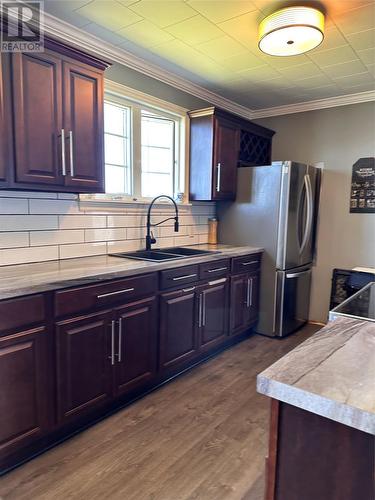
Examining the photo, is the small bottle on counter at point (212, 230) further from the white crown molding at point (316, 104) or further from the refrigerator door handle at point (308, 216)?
the white crown molding at point (316, 104)

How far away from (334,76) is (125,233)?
2.32m

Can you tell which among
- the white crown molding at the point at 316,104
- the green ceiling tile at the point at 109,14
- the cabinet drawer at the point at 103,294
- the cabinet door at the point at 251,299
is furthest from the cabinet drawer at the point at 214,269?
the white crown molding at the point at 316,104

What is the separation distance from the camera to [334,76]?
10.0 ft

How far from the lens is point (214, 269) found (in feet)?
9.38

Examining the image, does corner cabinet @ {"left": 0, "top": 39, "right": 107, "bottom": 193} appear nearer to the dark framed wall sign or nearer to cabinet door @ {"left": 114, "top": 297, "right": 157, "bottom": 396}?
A: cabinet door @ {"left": 114, "top": 297, "right": 157, "bottom": 396}

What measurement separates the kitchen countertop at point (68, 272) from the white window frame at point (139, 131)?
1.78 ft

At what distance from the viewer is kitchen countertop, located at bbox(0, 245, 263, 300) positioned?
161 cm

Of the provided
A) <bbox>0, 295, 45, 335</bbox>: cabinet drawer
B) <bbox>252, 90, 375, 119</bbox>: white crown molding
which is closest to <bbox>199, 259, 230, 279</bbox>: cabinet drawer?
<bbox>0, 295, 45, 335</bbox>: cabinet drawer

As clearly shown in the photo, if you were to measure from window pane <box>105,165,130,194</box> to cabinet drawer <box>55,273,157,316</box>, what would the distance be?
944 mm

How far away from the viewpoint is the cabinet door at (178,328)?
7.86ft

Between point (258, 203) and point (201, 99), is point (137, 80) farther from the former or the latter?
point (258, 203)

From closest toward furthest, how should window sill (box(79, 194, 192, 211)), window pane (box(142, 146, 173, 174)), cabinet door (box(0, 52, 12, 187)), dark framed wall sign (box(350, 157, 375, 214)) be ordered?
1. cabinet door (box(0, 52, 12, 187))
2. window sill (box(79, 194, 192, 211))
3. window pane (box(142, 146, 173, 174))
4. dark framed wall sign (box(350, 157, 375, 214))

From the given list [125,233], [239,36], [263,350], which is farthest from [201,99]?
[263,350]

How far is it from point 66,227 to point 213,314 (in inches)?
54.3
